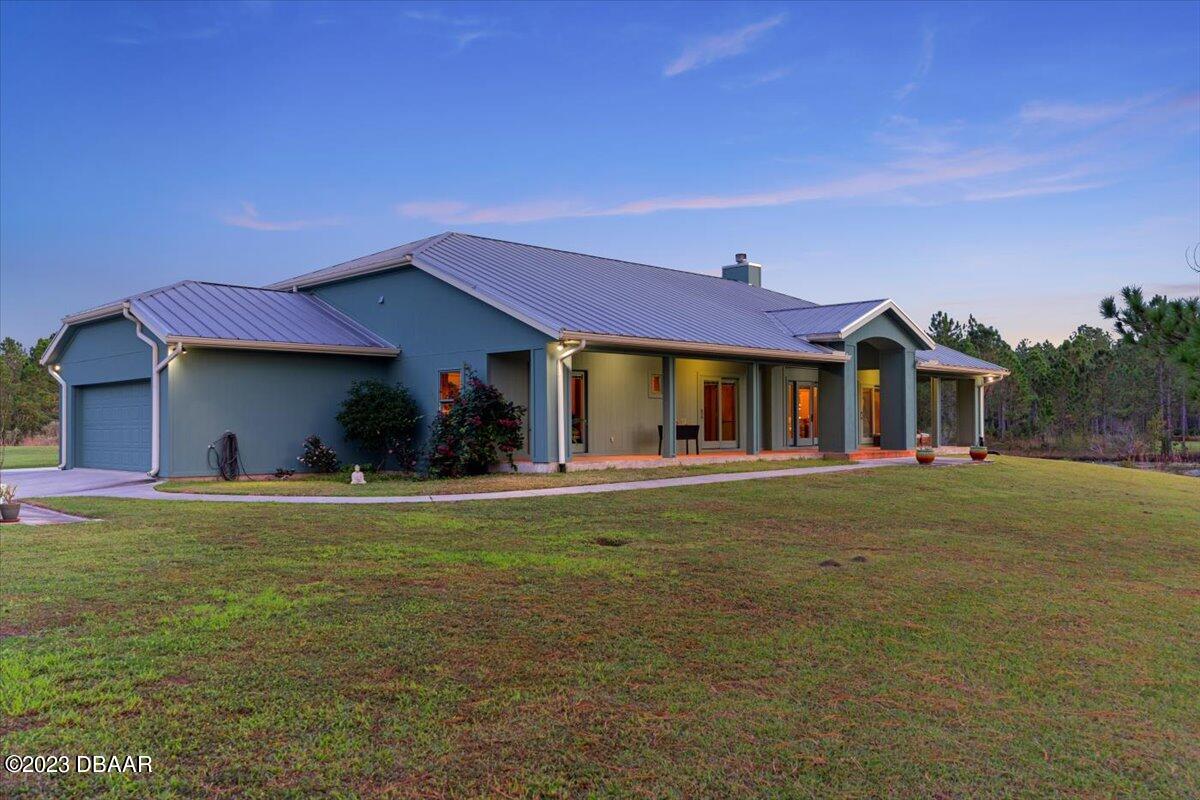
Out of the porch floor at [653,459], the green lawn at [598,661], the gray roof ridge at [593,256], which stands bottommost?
the green lawn at [598,661]

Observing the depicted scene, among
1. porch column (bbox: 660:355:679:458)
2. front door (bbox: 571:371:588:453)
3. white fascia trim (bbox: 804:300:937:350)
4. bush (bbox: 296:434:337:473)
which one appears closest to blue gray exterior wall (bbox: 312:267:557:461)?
front door (bbox: 571:371:588:453)

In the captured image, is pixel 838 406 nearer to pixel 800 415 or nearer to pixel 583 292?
pixel 800 415

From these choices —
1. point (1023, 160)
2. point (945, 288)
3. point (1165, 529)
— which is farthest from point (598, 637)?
point (945, 288)

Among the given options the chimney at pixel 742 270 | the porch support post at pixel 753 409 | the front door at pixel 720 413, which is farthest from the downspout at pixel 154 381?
the chimney at pixel 742 270

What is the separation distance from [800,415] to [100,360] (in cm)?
1761

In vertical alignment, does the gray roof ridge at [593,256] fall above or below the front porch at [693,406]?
above

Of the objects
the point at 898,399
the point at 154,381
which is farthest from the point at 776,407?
the point at 154,381

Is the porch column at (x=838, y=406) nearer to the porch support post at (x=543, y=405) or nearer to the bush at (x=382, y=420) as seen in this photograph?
the porch support post at (x=543, y=405)

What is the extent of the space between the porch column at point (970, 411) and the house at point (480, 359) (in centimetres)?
601

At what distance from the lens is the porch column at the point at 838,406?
2138 cm

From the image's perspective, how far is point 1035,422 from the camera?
3928 centimetres

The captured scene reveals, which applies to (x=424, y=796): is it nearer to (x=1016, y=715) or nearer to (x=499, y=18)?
(x=1016, y=715)

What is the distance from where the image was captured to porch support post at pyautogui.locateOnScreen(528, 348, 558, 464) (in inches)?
642

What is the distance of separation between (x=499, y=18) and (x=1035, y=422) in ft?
106
